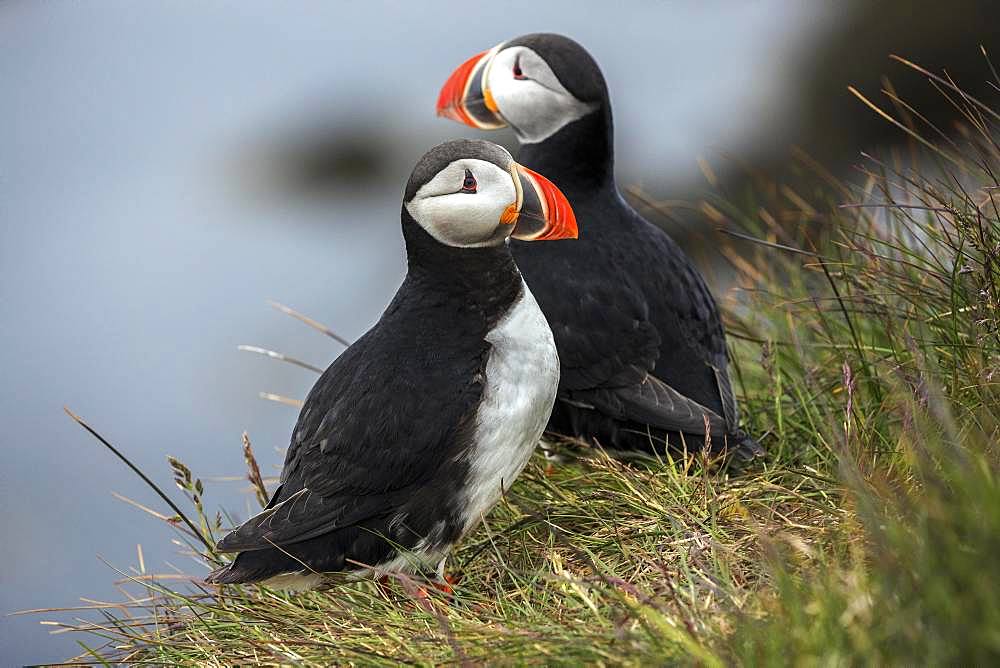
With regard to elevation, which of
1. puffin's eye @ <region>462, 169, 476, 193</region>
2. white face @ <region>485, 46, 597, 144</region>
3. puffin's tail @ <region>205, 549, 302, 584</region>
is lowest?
puffin's tail @ <region>205, 549, 302, 584</region>

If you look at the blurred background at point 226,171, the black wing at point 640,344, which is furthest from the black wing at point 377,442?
the blurred background at point 226,171

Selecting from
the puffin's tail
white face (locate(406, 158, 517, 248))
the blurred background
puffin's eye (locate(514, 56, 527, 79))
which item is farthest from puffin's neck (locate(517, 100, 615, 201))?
the blurred background

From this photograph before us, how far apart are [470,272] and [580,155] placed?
995 mm

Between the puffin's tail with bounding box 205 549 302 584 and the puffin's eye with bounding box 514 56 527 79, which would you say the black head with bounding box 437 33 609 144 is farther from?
the puffin's tail with bounding box 205 549 302 584

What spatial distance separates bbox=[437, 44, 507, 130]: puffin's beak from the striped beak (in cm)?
108

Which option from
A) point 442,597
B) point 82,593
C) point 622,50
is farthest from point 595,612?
point 622,50

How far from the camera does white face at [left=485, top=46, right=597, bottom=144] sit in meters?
4.35

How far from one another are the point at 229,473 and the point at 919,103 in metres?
6.47

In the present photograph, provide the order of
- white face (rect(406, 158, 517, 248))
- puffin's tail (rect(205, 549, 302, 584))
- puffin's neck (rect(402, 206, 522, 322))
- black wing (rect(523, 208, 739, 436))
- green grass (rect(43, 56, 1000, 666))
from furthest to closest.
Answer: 1. black wing (rect(523, 208, 739, 436))
2. puffin's neck (rect(402, 206, 522, 322))
3. white face (rect(406, 158, 517, 248))
4. puffin's tail (rect(205, 549, 302, 584))
5. green grass (rect(43, 56, 1000, 666))

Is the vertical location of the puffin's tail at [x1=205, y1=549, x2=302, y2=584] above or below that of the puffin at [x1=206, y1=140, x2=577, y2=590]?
below

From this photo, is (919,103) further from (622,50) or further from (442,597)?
(442,597)

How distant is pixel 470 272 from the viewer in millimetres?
3574

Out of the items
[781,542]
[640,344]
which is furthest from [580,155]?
[781,542]

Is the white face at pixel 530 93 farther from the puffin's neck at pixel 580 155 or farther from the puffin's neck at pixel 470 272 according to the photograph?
the puffin's neck at pixel 470 272
